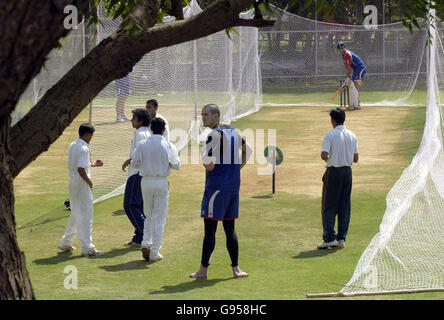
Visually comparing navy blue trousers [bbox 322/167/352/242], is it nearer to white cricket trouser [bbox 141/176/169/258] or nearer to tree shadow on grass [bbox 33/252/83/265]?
white cricket trouser [bbox 141/176/169/258]

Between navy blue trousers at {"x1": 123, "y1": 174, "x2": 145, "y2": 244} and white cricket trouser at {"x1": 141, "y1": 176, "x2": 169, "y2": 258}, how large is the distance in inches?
31.7

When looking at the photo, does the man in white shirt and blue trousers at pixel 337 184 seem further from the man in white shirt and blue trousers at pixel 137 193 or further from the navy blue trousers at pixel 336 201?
the man in white shirt and blue trousers at pixel 137 193

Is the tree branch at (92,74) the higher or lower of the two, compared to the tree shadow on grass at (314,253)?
higher

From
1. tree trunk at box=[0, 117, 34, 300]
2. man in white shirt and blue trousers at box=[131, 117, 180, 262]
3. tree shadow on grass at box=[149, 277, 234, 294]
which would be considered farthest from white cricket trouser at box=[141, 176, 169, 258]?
tree trunk at box=[0, 117, 34, 300]

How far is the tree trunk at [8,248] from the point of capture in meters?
4.20

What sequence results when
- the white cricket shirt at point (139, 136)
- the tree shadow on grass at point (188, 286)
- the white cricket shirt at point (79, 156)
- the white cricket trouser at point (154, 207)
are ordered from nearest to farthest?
the tree shadow on grass at point (188, 286) < the white cricket trouser at point (154, 207) < the white cricket shirt at point (79, 156) < the white cricket shirt at point (139, 136)

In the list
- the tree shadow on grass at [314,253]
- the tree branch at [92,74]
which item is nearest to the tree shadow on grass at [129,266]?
the tree shadow on grass at [314,253]

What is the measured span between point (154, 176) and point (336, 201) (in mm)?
2333

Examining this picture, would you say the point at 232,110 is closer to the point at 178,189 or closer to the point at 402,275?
the point at 178,189

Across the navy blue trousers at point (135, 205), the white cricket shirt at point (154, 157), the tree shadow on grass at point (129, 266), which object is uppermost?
the white cricket shirt at point (154, 157)

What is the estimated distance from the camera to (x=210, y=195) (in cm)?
883

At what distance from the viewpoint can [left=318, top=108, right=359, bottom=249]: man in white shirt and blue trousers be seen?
10.2 meters

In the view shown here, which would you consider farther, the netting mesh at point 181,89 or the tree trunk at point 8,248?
the netting mesh at point 181,89

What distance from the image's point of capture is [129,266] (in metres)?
9.71
